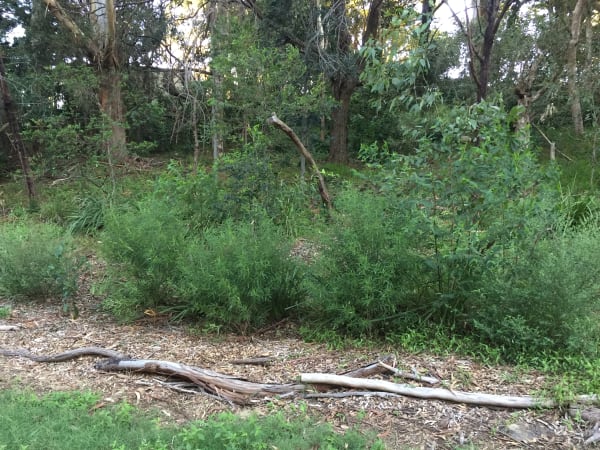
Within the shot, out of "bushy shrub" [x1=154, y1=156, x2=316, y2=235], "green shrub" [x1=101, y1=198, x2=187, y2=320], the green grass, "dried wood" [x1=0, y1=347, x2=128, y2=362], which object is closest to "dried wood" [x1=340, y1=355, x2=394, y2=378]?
the green grass

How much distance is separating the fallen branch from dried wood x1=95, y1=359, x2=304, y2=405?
201mm

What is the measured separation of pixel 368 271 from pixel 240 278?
1.23 m

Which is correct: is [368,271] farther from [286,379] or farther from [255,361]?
[255,361]

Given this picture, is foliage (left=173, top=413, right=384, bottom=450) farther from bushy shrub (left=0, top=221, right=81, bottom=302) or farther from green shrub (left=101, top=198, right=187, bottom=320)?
bushy shrub (left=0, top=221, right=81, bottom=302)

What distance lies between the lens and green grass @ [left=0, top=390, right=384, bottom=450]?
9.23 ft

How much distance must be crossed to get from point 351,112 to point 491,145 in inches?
554

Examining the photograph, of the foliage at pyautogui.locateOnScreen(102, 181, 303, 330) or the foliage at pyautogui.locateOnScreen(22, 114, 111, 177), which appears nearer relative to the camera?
the foliage at pyautogui.locateOnScreen(102, 181, 303, 330)

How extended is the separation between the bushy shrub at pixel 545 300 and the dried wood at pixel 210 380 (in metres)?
1.73

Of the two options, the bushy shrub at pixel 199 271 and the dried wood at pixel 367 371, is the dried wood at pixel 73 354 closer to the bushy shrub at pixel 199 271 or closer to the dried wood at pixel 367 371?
the bushy shrub at pixel 199 271

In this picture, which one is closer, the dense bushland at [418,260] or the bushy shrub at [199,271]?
the dense bushland at [418,260]

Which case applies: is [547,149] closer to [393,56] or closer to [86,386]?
[393,56]

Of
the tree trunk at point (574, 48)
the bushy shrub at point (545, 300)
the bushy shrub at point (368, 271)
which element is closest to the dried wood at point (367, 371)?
the bushy shrub at point (368, 271)

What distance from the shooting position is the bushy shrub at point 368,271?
13.7ft

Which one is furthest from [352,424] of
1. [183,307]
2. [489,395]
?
[183,307]
